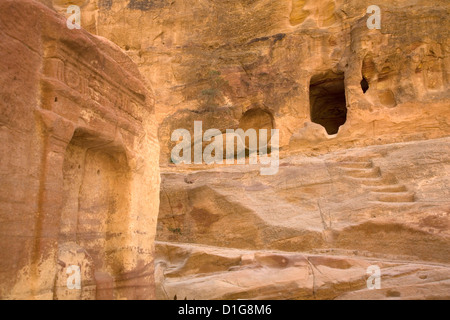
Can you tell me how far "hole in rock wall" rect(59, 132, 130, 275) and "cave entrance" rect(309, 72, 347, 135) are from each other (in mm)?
11140

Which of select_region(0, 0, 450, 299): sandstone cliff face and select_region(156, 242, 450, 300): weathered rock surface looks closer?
select_region(0, 0, 450, 299): sandstone cliff face

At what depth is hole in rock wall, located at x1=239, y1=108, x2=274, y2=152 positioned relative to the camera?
14894 mm

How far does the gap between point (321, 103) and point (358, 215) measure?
954 cm

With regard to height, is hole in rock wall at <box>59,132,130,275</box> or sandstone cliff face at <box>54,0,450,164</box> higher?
sandstone cliff face at <box>54,0,450,164</box>

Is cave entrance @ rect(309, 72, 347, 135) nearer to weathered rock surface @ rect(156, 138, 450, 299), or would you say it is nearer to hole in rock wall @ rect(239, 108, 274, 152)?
hole in rock wall @ rect(239, 108, 274, 152)

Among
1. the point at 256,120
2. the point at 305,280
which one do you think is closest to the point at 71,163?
the point at 305,280

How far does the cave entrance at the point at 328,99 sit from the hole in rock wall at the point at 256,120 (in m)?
2.12

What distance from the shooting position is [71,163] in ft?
13.7

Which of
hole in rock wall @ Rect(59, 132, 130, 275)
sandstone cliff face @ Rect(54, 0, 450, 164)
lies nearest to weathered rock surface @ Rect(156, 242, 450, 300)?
hole in rock wall @ Rect(59, 132, 130, 275)

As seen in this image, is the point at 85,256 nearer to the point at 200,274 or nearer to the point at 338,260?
the point at 200,274

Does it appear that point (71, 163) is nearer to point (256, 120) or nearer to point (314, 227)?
point (314, 227)

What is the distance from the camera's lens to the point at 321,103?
54.0ft
